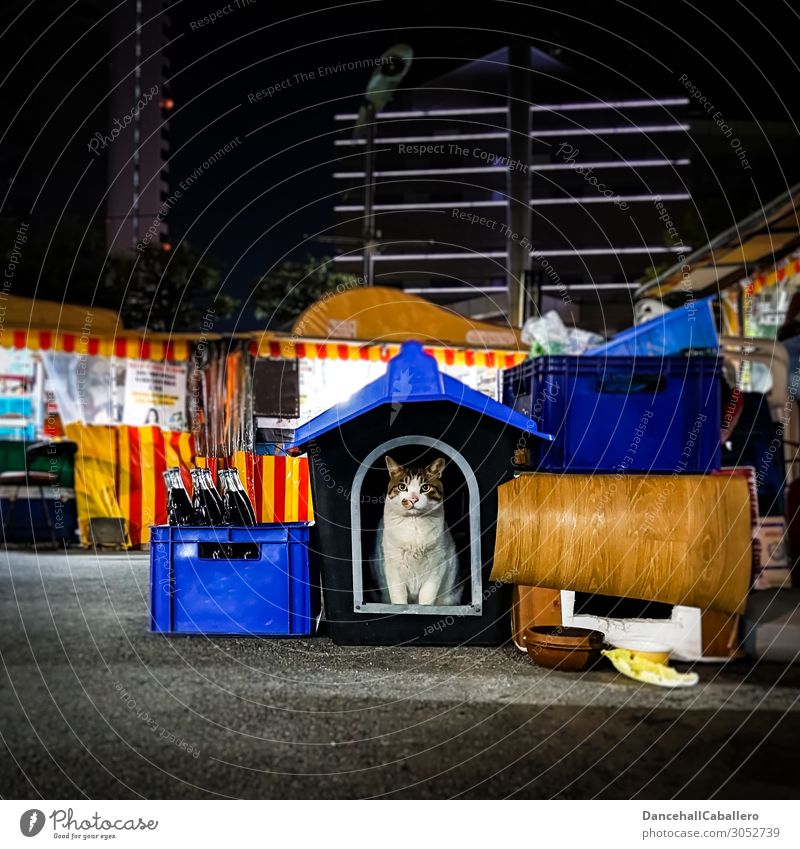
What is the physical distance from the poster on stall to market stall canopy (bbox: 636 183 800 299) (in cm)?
594


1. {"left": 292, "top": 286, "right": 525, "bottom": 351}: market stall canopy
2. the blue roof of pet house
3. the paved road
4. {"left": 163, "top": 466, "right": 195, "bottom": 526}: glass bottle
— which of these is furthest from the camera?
{"left": 292, "top": 286, "right": 525, "bottom": 351}: market stall canopy

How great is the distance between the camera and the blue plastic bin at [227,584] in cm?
405

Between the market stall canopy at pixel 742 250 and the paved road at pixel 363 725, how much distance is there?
4611 millimetres

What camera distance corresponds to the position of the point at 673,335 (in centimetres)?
505

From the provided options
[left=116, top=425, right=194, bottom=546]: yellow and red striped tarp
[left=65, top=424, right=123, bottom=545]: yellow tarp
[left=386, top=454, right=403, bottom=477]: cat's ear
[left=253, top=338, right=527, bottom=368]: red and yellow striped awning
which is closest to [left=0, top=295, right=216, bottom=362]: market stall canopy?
[left=253, top=338, right=527, bottom=368]: red and yellow striped awning

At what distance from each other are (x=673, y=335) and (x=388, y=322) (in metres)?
4.85

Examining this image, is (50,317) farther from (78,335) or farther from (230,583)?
(230,583)

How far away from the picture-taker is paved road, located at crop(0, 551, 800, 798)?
2.44 m

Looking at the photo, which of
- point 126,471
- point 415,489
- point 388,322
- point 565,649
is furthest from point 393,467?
point 388,322

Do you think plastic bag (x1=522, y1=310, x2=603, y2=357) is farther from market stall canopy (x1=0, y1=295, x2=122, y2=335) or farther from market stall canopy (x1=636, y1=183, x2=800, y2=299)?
market stall canopy (x1=0, y1=295, x2=122, y2=335)

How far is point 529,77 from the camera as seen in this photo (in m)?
32.5

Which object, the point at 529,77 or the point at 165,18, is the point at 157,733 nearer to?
the point at 165,18

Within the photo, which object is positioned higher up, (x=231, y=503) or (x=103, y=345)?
(x=103, y=345)

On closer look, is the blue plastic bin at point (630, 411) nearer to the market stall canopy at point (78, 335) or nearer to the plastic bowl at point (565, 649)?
the plastic bowl at point (565, 649)
